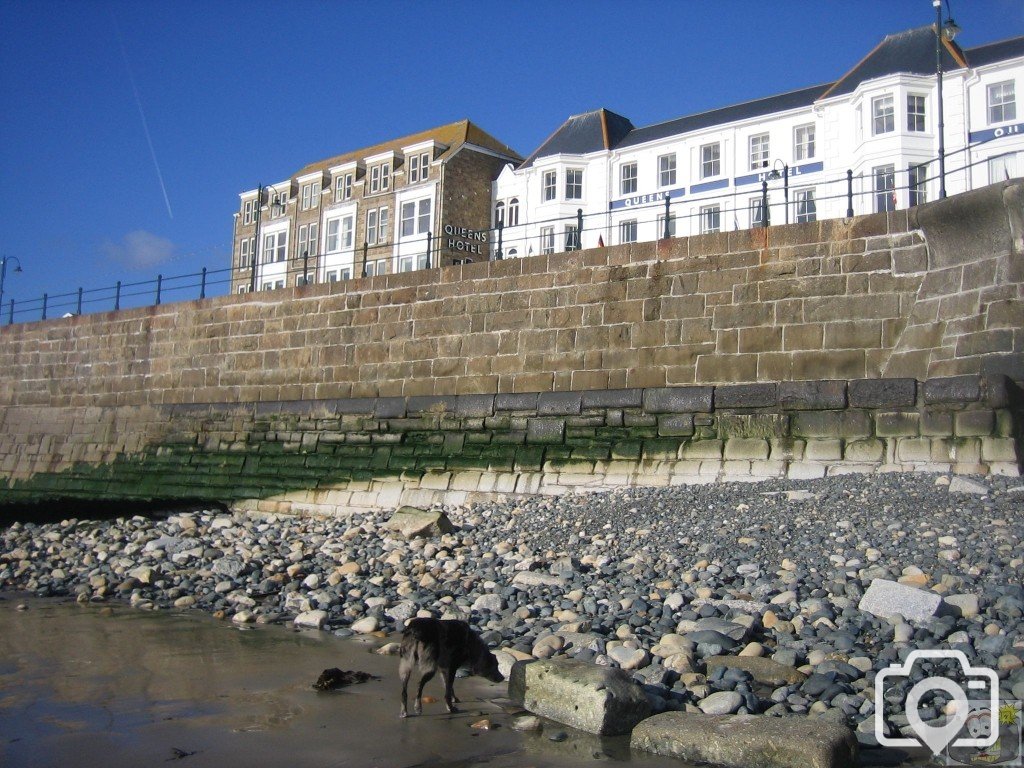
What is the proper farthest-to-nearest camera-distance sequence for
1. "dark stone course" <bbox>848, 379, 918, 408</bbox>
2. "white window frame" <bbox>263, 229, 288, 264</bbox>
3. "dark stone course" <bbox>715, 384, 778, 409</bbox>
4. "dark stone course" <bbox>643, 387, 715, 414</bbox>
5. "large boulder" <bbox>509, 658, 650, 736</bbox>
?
"white window frame" <bbox>263, 229, 288, 264</bbox> < "dark stone course" <bbox>643, 387, 715, 414</bbox> < "dark stone course" <bbox>715, 384, 778, 409</bbox> < "dark stone course" <bbox>848, 379, 918, 408</bbox> < "large boulder" <bbox>509, 658, 650, 736</bbox>

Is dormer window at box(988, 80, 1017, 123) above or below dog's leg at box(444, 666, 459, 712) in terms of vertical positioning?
above

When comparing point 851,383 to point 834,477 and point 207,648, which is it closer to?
point 834,477

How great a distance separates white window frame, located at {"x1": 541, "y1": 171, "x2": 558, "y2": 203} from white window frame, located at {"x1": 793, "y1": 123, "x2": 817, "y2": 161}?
354 inches

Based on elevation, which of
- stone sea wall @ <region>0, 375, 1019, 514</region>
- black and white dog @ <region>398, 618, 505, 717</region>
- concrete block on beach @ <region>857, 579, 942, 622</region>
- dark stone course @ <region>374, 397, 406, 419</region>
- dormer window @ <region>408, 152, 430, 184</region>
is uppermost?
dormer window @ <region>408, 152, 430, 184</region>

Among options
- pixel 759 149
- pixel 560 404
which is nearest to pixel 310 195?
pixel 759 149

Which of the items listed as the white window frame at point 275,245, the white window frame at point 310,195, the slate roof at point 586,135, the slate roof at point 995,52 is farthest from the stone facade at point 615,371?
the white window frame at point 275,245

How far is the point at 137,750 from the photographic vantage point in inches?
143

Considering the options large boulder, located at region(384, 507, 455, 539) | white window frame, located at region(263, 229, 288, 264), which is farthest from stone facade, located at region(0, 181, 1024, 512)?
white window frame, located at region(263, 229, 288, 264)

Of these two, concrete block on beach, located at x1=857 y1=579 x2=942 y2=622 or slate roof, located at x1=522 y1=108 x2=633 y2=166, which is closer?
concrete block on beach, located at x1=857 y1=579 x2=942 y2=622

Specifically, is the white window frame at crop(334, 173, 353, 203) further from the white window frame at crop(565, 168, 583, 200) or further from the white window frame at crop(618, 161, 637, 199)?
the white window frame at crop(618, 161, 637, 199)

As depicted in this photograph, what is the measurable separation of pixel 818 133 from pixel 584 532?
78.5 feet

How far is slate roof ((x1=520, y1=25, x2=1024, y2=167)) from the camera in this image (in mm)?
26078

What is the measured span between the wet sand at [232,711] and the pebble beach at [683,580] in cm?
56

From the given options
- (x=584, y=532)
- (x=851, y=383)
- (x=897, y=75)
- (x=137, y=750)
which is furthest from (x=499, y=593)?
(x=897, y=75)
